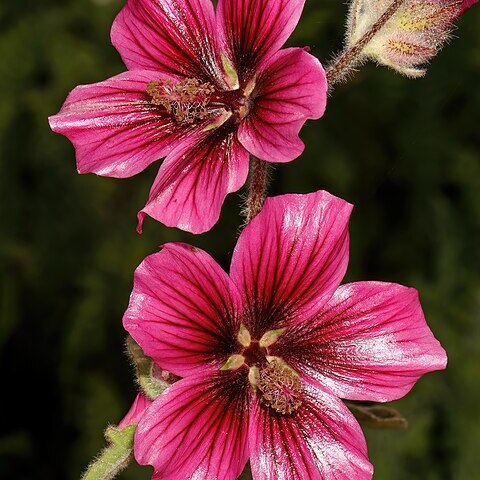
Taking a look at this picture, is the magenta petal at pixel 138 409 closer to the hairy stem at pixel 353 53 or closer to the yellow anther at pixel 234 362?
the yellow anther at pixel 234 362

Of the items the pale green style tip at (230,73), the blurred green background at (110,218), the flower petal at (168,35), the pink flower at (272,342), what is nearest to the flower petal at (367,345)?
the pink flower at (272,342)

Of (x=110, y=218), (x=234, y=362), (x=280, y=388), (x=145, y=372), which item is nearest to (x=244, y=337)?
(x=234, y=362)

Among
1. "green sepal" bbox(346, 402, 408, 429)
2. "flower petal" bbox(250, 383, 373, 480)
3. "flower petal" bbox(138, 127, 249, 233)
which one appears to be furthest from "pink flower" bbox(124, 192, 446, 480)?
"green sepal" bbox(346, 402, 408, 429)

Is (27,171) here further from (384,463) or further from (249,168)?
(249,168)

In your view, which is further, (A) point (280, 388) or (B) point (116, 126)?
(B) point (116, 126)

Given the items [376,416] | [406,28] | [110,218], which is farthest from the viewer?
[110,218]

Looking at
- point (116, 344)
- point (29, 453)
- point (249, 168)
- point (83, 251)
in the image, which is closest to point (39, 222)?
point (83, 251)

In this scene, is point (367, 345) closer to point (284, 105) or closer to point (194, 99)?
point (284, 105)
